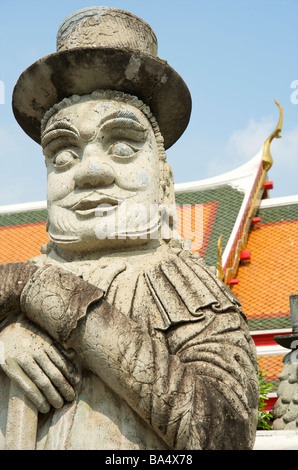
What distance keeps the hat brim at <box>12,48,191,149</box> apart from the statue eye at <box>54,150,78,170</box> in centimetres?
39

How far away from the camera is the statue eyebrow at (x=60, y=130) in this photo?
4488mm

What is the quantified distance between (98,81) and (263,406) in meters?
7.75

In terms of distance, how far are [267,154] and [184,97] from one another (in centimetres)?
1198

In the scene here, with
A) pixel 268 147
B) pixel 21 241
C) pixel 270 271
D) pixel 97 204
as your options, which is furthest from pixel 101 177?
pixel 268 147

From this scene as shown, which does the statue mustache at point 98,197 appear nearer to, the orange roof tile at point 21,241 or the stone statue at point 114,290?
the stone statue at point 114,290

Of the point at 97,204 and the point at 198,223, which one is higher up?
the point at 97,204

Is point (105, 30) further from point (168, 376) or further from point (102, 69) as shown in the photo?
point (168, 376)

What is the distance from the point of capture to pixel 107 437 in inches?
146

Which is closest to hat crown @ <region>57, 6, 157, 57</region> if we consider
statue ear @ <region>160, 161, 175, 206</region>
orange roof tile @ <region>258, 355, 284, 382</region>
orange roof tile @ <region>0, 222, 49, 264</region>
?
statue ear @ <region>160, 161, 175, 206</region>

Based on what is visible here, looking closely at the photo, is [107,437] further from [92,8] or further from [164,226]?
[92,8]

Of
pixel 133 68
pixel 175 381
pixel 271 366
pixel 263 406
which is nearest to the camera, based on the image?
pixel 175 381

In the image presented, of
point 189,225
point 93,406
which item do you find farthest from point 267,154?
point 93,406

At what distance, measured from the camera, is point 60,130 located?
4512 millimetres

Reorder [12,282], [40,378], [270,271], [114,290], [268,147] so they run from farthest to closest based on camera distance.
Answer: [268,147]
[270,271]
[114,290]
[12,282]
[40,378]
